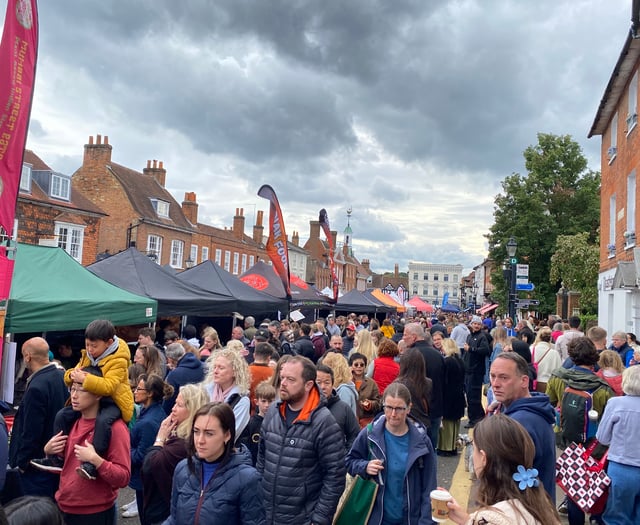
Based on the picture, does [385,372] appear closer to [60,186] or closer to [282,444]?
[282,444]

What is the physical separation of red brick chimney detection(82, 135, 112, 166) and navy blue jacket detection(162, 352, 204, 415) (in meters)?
30.0

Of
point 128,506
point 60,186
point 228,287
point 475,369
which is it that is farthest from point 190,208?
point 128,506

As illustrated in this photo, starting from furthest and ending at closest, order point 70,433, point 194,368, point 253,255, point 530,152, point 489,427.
Result: point 253,255
point 530,152
point 194,368
point 70,433
point 489,427

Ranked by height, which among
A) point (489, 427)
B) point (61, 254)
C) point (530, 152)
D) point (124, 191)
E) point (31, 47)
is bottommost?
point (489, 427)

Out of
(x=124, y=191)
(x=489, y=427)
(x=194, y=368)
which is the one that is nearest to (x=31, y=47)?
(x=194, y=368)

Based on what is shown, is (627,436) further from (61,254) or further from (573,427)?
(61,254)

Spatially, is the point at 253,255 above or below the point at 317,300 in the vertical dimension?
above

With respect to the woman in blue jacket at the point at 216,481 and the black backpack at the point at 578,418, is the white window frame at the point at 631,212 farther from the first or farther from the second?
the woman in blue jacket at the point at 216,481

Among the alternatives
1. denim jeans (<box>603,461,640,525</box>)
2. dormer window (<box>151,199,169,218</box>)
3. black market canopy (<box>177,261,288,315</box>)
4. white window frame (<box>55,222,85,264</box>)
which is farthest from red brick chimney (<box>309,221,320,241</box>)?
denim jeans (<box>603,461,640,525</box>)

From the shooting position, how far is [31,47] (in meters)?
5.62

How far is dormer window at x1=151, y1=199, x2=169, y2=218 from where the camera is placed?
34344 mm

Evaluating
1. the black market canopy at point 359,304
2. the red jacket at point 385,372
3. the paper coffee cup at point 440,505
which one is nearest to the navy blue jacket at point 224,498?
the paper coffee cup at point 440,505

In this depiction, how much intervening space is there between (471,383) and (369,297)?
18.0 metres

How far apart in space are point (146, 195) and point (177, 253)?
14.3 ft
